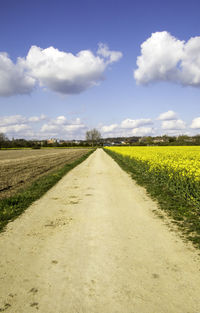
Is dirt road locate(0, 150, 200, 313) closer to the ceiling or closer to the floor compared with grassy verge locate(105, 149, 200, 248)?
closer to the floor

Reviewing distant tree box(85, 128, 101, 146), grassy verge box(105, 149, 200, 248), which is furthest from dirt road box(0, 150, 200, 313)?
distant tree box(85, 128, 101, 146)

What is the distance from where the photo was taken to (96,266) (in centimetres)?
368

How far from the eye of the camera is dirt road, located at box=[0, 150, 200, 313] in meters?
2.82

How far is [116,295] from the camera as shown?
2.94m

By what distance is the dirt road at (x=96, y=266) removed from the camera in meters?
2.82

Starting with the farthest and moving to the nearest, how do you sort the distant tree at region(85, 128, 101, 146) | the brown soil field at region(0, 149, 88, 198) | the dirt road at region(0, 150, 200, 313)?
the distant tree at region(85, 128, 101, 146)
the brown soil field at region(0, 149, 88, 198)
the dirt road at region(0, 150, 200, 313)

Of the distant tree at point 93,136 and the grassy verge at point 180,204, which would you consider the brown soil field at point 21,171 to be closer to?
the grassy verge at point 180,204

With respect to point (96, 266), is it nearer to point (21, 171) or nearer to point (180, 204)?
point (180, 204)

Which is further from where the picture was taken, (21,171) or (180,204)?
(21,171)

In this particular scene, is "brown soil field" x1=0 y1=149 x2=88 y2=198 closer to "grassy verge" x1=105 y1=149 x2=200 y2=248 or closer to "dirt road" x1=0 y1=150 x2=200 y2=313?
"dirt road" x1=0 y1=150 x2=200 y2=313

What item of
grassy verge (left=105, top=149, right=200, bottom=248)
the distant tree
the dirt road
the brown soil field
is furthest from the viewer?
the distant tree

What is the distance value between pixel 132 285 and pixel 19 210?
5092 mm

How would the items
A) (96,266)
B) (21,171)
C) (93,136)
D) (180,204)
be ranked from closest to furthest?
(96,266), (180,204), (21,171), (93,136)

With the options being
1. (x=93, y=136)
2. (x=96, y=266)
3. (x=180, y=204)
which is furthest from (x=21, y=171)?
(x=93, y=136)
